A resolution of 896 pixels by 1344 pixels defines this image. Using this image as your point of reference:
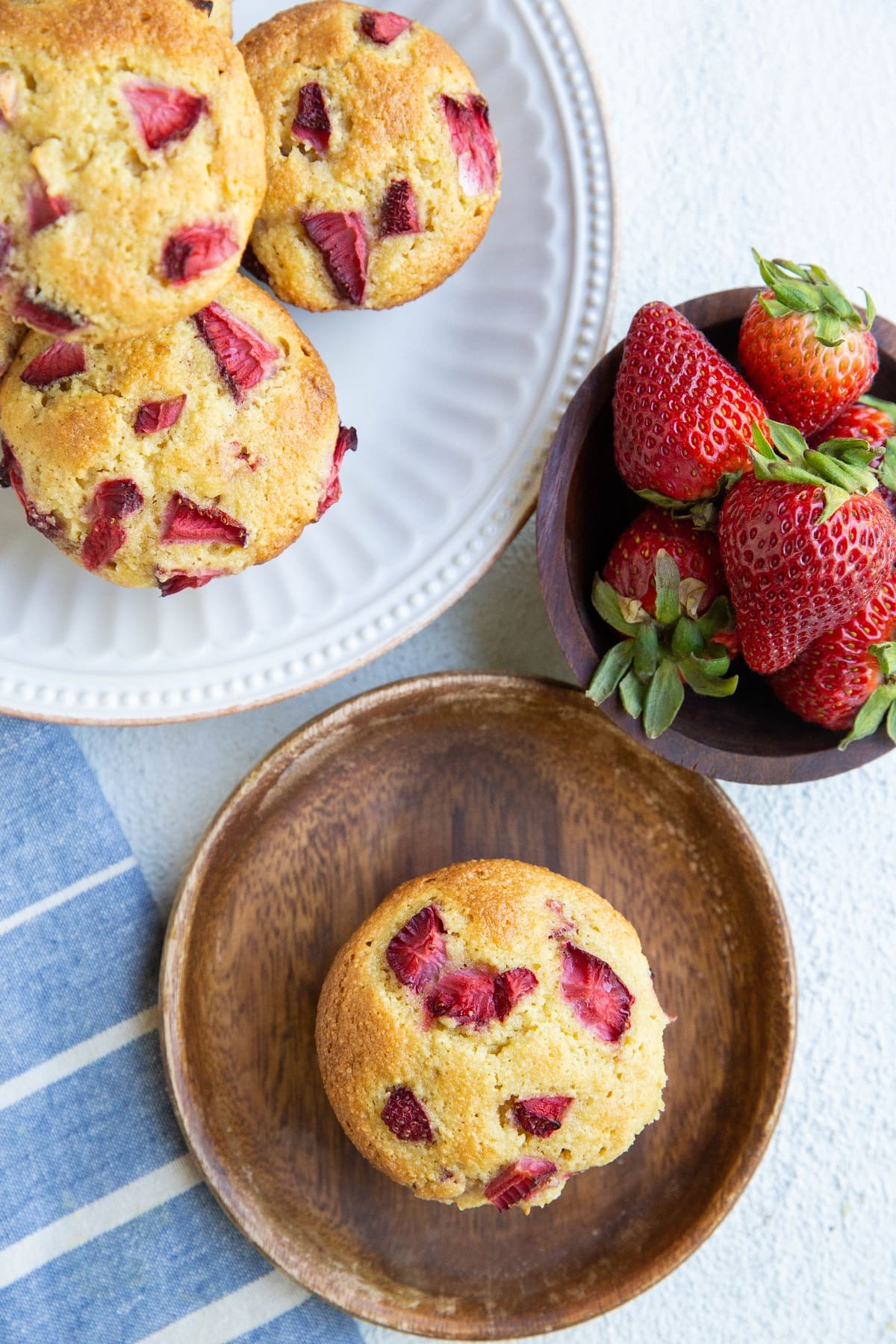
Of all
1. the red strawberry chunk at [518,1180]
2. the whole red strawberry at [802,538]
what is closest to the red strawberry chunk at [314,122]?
the whole red strawberry at [802,538]

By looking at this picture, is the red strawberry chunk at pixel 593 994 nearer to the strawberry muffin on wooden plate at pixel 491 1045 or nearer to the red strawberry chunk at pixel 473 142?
the strawberry muffin on wooden plate at pixel 491 1045

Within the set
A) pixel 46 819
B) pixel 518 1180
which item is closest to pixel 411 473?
pixel 46 819

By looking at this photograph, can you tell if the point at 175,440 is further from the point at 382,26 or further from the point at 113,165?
the point at 382,26

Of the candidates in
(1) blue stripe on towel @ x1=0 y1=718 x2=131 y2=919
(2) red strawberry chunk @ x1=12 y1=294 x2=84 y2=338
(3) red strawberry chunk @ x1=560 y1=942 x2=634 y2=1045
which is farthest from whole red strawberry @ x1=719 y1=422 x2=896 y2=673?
(1) blue stripe on towel @ x1=0 y1=718 x2=131 y2=919

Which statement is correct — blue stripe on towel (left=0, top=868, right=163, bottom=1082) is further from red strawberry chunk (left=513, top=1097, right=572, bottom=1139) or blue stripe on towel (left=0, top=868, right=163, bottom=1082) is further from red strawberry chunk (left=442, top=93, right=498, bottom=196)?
red strawberry chunk (left=442, top=93, right=498, bottom=196)

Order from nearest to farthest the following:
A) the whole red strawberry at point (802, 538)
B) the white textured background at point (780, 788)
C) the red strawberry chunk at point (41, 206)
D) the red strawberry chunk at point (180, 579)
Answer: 1. the red strawberry chunk at point (41, 206)
2. the whole red strawberry at point (802, 538)
3. the red strawberry chunk at point (180, 579)
4. the white textured background at point (780, 788)

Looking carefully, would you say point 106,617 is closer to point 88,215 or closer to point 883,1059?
point 88,215
